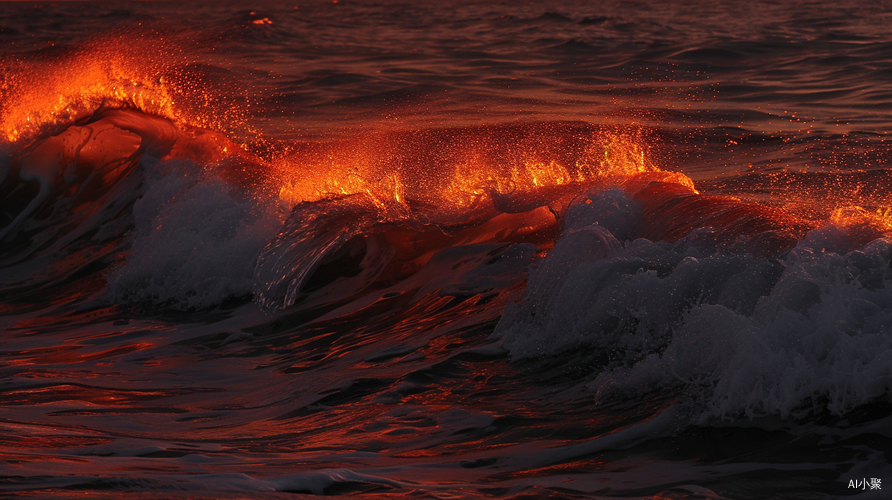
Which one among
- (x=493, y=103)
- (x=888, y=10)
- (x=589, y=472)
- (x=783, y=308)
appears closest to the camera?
(x=589, y=472)

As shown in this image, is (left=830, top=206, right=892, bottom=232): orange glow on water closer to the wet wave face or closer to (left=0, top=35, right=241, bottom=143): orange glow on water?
the wet wave face

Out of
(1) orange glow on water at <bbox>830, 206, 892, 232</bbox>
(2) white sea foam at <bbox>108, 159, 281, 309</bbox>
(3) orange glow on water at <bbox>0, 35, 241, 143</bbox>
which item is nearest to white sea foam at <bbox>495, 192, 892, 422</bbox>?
(1) orange glow on water at <bbox>830, 206, 892, 232</bbox>

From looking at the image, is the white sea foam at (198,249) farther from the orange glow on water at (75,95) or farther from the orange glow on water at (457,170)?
the orange glow on water at (75,95)

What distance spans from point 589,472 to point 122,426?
220 cm

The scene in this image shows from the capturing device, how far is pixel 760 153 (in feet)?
29.1

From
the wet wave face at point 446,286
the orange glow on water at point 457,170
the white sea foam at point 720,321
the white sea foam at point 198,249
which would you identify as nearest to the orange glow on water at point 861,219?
the wet wave face at point 446,286

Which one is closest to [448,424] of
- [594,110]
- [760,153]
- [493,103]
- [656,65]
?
[760,153]

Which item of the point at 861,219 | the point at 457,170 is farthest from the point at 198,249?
the point at 861,219

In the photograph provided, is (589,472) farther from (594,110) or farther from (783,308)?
(594,110)

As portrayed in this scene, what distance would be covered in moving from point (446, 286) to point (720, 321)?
268cm

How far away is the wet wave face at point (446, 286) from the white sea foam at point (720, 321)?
1 centimetres

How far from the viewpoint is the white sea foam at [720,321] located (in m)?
3.43

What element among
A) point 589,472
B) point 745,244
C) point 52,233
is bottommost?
point 52,233

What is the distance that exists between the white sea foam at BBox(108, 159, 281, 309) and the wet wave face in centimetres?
3
